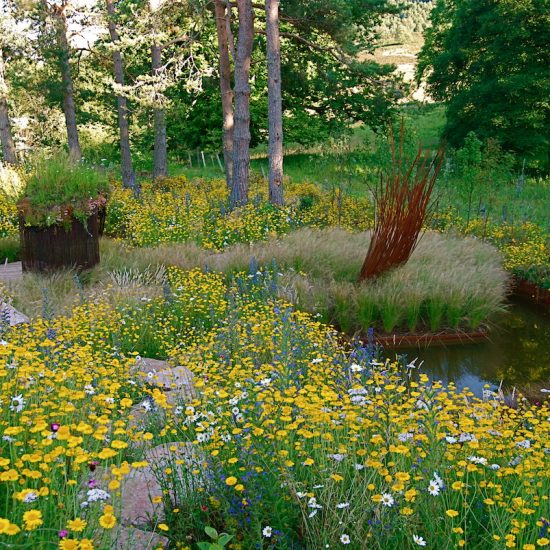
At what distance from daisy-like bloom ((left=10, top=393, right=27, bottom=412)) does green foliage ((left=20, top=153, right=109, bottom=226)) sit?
5.28 m

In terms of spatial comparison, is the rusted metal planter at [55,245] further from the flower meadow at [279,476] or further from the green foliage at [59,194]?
the flower meadow at [279,476]

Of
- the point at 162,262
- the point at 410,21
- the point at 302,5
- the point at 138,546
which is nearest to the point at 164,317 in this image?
the point at 162,262

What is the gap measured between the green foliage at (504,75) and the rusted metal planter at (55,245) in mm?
14112

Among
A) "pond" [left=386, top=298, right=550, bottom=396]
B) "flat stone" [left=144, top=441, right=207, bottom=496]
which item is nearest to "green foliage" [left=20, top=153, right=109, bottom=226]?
"pond" [left=386, top=298, right=550, bottom=396]

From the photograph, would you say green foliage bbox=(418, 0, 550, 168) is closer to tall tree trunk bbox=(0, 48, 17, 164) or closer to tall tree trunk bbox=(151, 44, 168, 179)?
tall tree trunk bbox=(151, 44, 168, 179)

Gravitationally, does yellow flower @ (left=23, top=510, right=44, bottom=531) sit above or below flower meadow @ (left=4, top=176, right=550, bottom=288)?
above

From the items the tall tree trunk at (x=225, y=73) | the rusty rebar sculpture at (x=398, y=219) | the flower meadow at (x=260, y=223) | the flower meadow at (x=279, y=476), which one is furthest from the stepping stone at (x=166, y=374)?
the tall tree trunk at (x=225, y=73)

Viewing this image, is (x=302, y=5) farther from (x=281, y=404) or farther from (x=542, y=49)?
(x=281, y=404)

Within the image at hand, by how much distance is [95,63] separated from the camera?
22375 millimetres

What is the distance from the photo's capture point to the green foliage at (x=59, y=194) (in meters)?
7.79

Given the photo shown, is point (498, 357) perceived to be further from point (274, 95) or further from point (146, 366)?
point (274, 95)

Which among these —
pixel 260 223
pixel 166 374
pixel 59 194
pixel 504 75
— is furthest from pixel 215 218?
pixel 504 75

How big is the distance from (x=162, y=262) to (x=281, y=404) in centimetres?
539

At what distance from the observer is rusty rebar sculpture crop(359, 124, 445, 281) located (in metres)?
7.42
